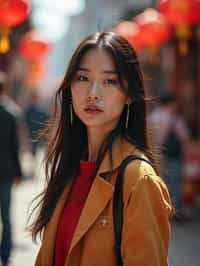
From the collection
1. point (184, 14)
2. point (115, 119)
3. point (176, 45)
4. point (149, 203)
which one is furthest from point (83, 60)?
point (176, 45)

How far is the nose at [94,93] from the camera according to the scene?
2764 mm

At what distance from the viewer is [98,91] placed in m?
2.77

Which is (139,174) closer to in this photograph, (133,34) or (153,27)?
(153,27)

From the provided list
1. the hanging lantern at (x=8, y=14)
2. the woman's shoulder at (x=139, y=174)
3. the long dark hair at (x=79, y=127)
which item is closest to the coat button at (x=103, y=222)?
the woman's shoulder at (x=139, y=174)

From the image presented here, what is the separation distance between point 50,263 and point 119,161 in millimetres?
561

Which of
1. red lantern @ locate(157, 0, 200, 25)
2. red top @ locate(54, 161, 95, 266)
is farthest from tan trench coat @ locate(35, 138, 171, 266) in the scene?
red lantern @ locate(157, 0, 200, 25)

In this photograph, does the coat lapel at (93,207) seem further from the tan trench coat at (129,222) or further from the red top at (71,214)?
the red top at (71,214)

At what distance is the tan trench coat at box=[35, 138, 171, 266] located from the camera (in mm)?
2436


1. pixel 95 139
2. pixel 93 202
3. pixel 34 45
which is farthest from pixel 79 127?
pixel 34 45

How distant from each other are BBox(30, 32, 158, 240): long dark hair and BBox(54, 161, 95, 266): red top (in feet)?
0.34

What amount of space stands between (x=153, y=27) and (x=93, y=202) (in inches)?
341

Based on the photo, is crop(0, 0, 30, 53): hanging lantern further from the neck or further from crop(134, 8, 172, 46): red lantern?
the neck

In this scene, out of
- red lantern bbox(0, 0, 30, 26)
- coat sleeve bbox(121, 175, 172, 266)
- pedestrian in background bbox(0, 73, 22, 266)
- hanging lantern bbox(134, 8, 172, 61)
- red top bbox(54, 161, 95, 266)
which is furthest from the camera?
hanging lantern bbox(134, 8, 172, 61)

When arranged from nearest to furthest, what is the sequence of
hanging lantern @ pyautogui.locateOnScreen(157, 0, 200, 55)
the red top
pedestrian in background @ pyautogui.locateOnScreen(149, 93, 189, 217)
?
the red top < hanging lantern @ pyautogui.locateOnScreen(157, 0, 200, 55) < pedestrian in background @ pyautogui.locateOnScreen(149, 93, 189, 217)
